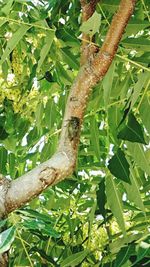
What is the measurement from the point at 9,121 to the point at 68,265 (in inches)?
17.0

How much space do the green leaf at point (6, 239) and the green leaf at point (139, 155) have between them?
0.54 m

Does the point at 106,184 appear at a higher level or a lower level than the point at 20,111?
lower

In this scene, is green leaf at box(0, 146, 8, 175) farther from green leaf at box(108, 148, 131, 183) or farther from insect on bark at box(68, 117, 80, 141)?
insect on bark at box(68, 117, 80, 141)

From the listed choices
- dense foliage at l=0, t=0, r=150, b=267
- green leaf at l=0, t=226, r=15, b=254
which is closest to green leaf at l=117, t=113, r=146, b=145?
dense foliage at l=0, t=0, r=150, b=267

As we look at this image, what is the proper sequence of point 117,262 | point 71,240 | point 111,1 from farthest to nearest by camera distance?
point 71,240 < point 111,1 < point 117,262

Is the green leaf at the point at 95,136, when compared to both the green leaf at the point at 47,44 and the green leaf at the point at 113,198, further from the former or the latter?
the green leaf at the point at 47,44

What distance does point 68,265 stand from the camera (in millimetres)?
1253

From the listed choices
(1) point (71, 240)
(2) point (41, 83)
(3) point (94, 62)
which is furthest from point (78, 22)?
(1) point (71, 240)

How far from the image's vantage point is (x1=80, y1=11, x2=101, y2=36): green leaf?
87 cm

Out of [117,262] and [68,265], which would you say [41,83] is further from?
[117,262]

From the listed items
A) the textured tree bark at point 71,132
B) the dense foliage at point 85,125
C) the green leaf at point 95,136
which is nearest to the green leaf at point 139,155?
the dense foliage at point 85,125

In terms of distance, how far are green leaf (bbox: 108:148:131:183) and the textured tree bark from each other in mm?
206

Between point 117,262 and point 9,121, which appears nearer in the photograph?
point 117,262

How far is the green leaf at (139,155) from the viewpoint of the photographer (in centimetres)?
121
